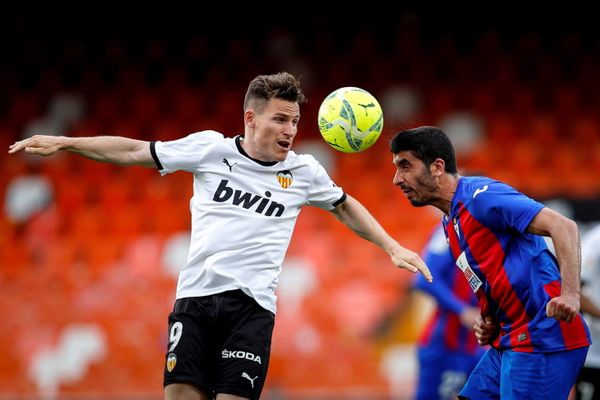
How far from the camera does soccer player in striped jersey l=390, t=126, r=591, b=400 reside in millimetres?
4605

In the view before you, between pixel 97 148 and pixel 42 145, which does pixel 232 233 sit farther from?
pixel 42 145

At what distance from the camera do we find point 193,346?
5109 millimetres

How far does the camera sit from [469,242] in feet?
16.0

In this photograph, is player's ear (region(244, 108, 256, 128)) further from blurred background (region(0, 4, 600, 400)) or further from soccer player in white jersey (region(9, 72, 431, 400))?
blurred background (region(0, 4, 600, 400))

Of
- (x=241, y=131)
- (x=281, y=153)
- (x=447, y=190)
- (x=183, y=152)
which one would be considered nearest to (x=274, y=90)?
(x=281, y=153)

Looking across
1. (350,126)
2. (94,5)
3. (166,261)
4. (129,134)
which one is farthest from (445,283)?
(94,5)

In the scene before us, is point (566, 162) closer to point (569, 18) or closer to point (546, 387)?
point (569, 18)

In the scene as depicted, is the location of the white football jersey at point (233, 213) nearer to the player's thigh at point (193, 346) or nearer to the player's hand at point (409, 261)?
the player's thigh at point (193, 346)

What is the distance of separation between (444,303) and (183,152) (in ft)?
8.86

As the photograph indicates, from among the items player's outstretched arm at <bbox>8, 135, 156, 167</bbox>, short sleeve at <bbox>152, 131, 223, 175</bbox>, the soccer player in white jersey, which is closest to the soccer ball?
the soccer player in white jersey

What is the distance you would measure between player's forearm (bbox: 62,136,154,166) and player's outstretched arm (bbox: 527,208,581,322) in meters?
2.18

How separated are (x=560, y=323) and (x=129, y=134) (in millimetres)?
10324

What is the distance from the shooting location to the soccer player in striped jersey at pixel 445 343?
7191 mm

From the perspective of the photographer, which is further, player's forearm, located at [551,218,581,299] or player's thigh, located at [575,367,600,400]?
player's thigh, located at [575,367,600,400]
